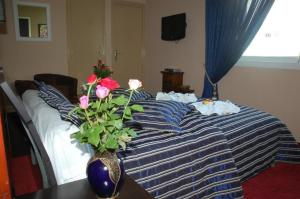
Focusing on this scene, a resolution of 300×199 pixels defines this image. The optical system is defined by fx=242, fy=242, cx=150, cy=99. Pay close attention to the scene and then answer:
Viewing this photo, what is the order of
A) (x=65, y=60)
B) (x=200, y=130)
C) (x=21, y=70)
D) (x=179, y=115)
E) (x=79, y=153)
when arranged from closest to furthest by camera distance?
(x=79, y=153), (x=200, y=130), (x=179, y=115), (x=21, y=70), (x=65, y=60)

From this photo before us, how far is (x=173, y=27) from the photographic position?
455 centimetres

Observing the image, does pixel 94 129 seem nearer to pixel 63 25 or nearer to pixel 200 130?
pixel 200 130

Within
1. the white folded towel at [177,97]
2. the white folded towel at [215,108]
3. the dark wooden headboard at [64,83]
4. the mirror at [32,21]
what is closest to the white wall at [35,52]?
the mirror at [32,21]

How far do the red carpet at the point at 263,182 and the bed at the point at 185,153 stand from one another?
13 cm

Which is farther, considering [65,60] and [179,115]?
[65,60]

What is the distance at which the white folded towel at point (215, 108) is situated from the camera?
91.4 inches

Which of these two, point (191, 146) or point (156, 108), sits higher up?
point (156, 108)

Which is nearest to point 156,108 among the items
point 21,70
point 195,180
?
point 195,180

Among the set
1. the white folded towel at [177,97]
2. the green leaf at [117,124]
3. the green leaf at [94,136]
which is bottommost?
the white folded towel at [177,97]

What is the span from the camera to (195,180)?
162 centimetres

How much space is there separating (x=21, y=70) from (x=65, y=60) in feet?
2.76

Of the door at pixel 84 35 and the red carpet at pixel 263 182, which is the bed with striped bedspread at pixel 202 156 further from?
the door at pixel 84 35

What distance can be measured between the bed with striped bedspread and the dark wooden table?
33cm

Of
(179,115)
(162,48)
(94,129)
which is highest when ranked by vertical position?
(162,48)
